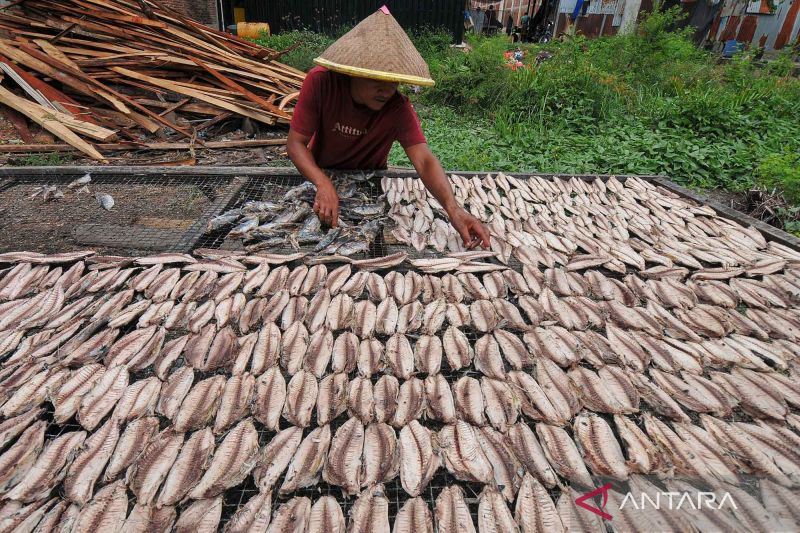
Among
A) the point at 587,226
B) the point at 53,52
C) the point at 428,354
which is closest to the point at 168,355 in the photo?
the point at 428,354

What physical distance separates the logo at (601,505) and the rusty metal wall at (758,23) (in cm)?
2316

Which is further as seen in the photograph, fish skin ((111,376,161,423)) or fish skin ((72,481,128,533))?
fish skin ((111,376,161,423))

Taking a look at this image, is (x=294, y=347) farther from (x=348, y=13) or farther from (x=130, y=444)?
(x=348, y=13)

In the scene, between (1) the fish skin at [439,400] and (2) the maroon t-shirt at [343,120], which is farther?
(2) the maroon t-shirt at [343,120]

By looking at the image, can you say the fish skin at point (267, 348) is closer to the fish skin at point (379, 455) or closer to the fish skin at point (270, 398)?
the fish skin at point (270, 398)

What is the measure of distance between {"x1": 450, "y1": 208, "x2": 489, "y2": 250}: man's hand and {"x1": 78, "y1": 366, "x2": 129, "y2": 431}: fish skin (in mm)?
2280

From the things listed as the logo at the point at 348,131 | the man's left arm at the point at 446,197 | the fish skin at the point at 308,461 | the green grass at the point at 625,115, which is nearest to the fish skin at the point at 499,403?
the fish skin at the point at 308,461

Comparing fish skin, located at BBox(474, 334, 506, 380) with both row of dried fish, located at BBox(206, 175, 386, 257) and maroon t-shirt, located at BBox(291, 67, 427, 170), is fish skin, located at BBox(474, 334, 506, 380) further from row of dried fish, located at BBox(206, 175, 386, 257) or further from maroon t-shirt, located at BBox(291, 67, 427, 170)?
maroon t-shirt, located at BBox(291, 67, 427, 170)

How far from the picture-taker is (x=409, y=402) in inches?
79.7

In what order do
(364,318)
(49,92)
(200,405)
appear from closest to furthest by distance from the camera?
(200,405), (364,318), (49,92)

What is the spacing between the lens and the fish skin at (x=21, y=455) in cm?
163

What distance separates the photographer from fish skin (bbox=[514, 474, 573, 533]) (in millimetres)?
1540

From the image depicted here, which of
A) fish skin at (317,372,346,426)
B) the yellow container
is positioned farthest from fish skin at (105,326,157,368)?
the yellow container

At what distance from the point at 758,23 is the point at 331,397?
1030 inches
